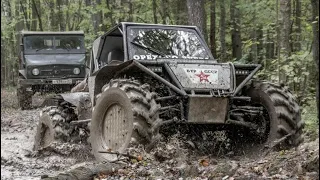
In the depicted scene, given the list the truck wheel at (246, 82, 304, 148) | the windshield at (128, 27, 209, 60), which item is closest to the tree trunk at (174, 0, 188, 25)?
the windshield at (128, 27, 209, 60)

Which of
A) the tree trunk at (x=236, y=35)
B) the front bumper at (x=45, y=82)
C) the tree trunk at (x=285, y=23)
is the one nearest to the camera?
the tree trunk at (x=285, y=23)

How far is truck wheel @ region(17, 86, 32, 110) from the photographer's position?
413 inches

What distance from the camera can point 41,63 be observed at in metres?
14.3

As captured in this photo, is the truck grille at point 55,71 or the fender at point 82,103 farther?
the truck grille at point 55,71

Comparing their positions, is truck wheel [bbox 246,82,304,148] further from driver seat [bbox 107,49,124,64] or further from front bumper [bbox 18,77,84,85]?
front bumper [bbox 18,77,84,85]

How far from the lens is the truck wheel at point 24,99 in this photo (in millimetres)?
10484

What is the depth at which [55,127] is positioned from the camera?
7.59 m

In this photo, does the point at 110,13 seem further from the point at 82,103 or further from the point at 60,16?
the point at 82,103

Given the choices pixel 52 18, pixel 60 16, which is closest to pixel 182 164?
pixel 60 16

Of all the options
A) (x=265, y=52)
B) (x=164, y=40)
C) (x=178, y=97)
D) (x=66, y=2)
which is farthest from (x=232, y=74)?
(x=265, y=52)

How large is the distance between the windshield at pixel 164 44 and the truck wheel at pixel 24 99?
166 inches

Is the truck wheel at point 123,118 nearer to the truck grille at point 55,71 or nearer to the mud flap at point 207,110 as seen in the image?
the mud flap at point 207,110

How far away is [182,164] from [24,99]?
22.9 feet

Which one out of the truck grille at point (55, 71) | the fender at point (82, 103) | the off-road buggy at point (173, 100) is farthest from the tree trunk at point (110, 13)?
the off-road buggy at point (173, 100)
